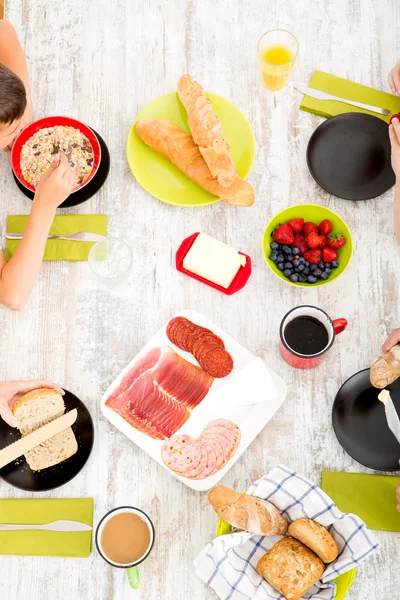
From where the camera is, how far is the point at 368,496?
142cm

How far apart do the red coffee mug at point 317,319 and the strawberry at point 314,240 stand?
176mm

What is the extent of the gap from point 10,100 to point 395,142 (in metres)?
0.99

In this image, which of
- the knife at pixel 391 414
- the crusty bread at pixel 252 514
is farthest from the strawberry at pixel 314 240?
the crusty bread at pixel 252 514

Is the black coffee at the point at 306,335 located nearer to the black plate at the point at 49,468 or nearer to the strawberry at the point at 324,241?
the strawberry at the point at 324,241

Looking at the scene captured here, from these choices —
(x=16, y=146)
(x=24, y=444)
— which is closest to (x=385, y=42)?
(x=16, y=146)

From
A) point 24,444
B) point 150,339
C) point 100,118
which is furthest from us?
point 100,118

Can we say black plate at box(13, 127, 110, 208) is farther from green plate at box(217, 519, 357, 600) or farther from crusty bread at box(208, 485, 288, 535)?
green plate at box(217, 519, 357, 600)

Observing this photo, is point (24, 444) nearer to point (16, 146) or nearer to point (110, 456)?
Result: point (110, 456)

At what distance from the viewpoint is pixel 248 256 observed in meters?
1.58

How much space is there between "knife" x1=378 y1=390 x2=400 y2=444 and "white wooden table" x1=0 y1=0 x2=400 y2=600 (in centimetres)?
11

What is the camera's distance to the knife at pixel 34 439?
1408 millimetres

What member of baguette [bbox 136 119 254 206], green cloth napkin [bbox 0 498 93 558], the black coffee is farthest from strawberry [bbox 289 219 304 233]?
green cloth napkin [bbox 0 498 93 558]

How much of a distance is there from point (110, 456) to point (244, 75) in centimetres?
113

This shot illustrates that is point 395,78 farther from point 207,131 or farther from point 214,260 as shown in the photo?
point 214,260
